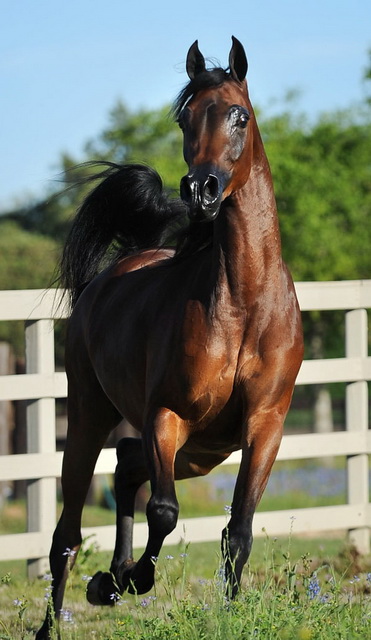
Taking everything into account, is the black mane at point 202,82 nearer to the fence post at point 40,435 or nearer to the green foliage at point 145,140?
the fence post at point 40,435

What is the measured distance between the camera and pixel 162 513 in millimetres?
3971

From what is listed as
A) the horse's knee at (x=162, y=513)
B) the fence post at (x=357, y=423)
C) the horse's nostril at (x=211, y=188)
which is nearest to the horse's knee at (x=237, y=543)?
the horse's knee at (x=162, y=513)

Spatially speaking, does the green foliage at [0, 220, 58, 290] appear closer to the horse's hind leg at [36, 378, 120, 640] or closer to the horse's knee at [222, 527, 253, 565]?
the horse's hind leg at [36, 378, 120, 640]

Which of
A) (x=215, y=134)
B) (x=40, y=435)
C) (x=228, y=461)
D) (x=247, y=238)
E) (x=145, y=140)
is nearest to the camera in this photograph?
(x=215, y=134)

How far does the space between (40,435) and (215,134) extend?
9.56 ft

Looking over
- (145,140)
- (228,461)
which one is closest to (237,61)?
(228,461)

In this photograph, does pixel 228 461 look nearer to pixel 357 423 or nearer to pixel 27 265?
pixel 357 423

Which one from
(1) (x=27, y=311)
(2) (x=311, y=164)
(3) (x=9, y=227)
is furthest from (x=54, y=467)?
(3) (x=9, y=227)

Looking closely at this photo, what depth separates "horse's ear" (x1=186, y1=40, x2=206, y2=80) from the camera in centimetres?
413

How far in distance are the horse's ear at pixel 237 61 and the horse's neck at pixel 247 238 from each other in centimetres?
30

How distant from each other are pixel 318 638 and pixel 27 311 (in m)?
3.42

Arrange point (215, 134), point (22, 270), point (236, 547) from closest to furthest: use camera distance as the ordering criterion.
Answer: point (215, 134) < point (236, 547) < point (22, 270)

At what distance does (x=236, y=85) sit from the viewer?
3.99 meters

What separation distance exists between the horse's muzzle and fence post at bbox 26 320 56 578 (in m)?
2.72
